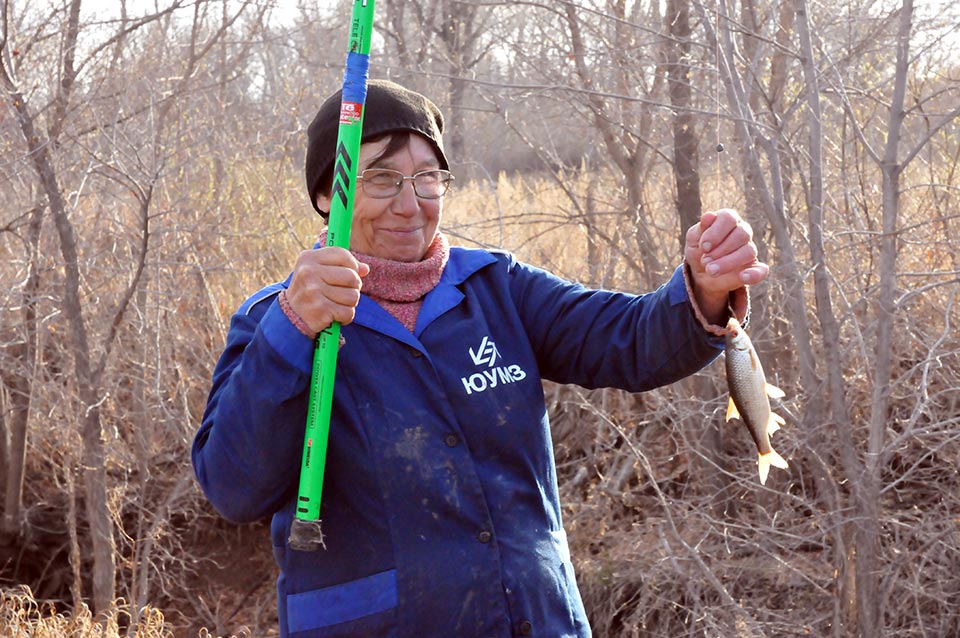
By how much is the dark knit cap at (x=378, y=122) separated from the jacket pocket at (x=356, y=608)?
96cm

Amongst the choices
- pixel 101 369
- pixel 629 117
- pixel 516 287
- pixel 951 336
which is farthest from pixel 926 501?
pixel 101 369

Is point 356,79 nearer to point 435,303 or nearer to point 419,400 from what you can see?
point 435,303

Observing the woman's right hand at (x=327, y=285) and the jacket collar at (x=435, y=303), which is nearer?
the woman's right hand at (x=327, y=285)

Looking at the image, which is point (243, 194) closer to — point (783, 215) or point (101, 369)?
point (101, 369)

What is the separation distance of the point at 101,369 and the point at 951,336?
15.2 ft

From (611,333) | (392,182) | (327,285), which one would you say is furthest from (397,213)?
(611,333)

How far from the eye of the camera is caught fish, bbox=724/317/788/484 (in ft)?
7.54

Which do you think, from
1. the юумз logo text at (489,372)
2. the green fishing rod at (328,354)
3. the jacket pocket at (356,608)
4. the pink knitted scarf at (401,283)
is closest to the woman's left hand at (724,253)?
the юумз logo text at (489,372)

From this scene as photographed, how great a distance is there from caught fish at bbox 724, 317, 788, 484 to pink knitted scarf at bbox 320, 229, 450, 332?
2.23ft

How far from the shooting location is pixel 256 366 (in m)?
2.15

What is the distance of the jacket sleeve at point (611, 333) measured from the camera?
233 cm

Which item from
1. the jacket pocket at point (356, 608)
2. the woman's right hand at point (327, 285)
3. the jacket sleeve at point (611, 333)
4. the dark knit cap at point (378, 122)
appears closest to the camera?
the woman's right hand at point (327, 285)

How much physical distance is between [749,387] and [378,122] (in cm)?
102

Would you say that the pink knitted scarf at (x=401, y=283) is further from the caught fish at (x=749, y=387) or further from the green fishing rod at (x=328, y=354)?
the caught fish at (x=749, y=387)
